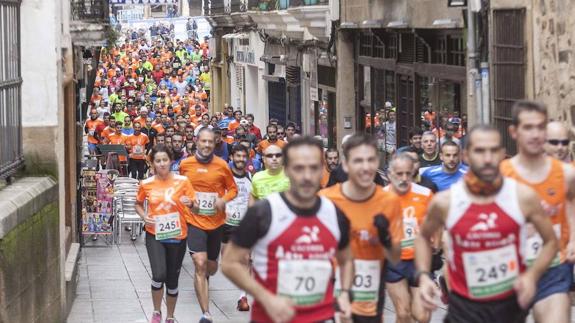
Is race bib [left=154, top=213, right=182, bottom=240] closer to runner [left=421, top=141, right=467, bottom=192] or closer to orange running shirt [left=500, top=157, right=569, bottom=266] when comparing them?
runner [left=421, top=141, right=467, bottom=192]

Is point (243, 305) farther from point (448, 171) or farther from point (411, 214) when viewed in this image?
point (411, 214)

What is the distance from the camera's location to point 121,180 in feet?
80.6

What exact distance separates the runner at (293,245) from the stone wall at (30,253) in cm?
404

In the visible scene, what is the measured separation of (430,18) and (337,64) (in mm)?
8102

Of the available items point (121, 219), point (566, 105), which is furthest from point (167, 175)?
→ point (121, 219)

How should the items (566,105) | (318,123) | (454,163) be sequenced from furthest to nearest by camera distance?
1. (318,123)
2. (566,105)
3. (454,163)

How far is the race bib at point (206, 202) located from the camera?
14852mm

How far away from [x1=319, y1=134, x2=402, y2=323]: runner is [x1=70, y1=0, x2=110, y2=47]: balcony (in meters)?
14.6

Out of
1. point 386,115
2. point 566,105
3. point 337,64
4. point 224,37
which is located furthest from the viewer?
point 224,37

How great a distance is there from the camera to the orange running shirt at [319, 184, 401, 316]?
29.5 ft

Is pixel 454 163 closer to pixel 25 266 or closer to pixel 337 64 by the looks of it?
pixel 25 266

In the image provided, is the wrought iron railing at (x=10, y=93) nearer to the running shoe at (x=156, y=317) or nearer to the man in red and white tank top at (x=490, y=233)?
the running shoe at (x=156, y=317)

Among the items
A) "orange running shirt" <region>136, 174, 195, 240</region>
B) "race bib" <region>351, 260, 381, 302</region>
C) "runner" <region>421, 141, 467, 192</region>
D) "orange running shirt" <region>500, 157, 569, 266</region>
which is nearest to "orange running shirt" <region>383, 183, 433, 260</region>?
"runner" <region>421, 141, 467, 192</region>

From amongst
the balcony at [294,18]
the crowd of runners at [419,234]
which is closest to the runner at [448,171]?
the crowd of runners at [419,234]
